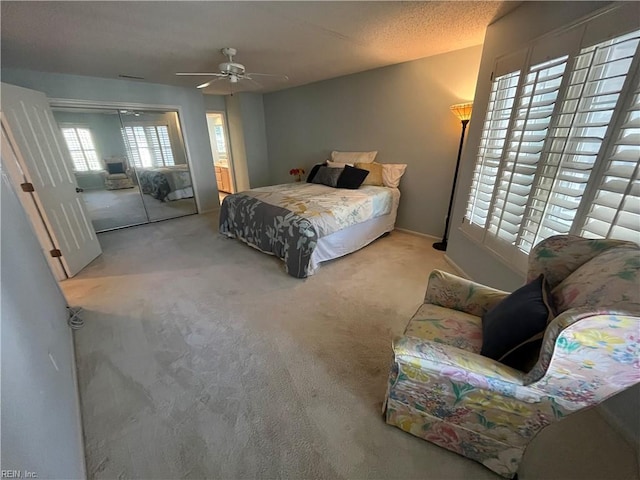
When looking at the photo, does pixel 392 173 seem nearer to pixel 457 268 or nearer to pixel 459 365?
pixel 457 268

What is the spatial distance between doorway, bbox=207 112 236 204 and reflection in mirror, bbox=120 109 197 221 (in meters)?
1.39

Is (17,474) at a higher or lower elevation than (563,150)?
lower

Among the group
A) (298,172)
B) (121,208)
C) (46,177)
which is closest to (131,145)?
(121,208)

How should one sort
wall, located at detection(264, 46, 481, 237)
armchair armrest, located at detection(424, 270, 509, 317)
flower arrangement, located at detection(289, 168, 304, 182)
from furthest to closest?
flower arrangement, located at detection(289, 168, 304, 182) < wall, located at detection(264, 46, 481, 237) < armchair armrest, located at detection(424, 270, 509, 317)

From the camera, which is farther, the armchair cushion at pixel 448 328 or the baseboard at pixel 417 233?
the baseboard at pixel 417 233

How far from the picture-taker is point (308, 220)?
263 centimetres

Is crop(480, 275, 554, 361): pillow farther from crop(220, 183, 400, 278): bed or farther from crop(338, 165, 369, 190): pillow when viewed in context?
crop(338, 165, 369, 190): pillow

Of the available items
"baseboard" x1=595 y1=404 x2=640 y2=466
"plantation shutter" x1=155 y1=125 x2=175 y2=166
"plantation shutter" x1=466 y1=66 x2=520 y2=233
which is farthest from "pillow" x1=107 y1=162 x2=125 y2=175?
"baseboard" x1=595 y1=404 x2=640 y2=466

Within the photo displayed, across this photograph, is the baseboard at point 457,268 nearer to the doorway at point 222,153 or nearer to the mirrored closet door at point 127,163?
the mirrored closet door at point 127,163

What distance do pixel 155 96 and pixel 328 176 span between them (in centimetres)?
318

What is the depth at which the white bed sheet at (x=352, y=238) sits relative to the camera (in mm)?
2832

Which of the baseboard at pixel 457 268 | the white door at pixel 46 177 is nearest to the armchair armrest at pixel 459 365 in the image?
the baseboard at pixel 457 268

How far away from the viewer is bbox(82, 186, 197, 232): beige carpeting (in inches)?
161

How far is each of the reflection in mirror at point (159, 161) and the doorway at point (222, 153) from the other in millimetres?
1394
